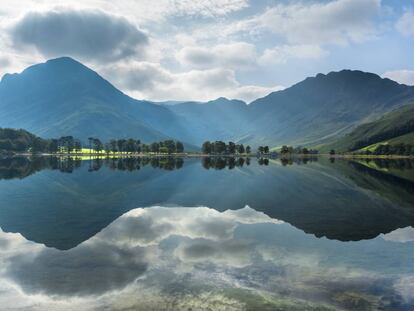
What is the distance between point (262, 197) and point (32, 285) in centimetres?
5549

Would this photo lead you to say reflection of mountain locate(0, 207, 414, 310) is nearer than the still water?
Yes

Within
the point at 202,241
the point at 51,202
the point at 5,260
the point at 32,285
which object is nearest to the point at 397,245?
the point at 202,241

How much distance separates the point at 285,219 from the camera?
53.6 meters

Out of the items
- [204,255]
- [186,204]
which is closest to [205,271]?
[204,255]

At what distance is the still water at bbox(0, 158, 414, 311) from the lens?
2422 centimetres

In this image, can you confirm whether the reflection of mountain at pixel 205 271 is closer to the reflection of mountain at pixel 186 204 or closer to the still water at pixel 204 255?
the still water at pixel 204 255

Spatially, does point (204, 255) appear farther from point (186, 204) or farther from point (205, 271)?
point (186, 204)

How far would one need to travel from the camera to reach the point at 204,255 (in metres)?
34.2

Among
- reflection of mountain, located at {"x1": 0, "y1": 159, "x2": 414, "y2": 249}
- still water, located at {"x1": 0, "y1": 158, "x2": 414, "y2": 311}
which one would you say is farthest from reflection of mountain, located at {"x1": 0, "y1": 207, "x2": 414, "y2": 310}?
reflection of mountain, located at {"x1": 0, "y1": 159, "x2": 414, "y2": 249}

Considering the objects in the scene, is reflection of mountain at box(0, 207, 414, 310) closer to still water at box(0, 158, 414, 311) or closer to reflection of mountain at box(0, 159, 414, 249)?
still water at box(0, 158, 414, 311)

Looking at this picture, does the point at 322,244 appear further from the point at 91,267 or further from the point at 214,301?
the point at 91,267

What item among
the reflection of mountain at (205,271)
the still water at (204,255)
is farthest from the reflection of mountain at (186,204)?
the reflection of mountain at (205,271)

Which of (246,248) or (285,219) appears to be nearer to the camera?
(246,248)

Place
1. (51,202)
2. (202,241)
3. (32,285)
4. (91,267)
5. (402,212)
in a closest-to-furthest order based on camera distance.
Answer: (32,285) < (91,267) < (202,241) < (402,212) < (51,202)
